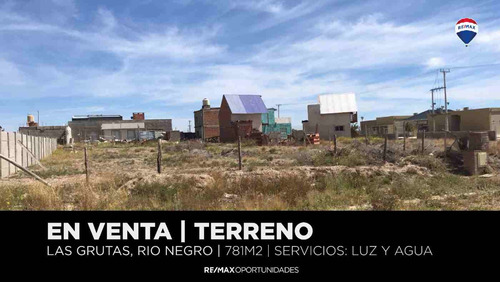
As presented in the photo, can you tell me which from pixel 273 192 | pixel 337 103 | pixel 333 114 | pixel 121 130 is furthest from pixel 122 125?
pixel 273 192

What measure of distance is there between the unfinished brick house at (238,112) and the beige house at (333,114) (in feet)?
24.8

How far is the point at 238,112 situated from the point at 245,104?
84.4 inches

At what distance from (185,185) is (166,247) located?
6153mm

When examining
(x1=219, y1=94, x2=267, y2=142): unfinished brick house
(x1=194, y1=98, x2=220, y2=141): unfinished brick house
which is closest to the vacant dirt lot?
(x1=219, y1=94, x2=267, y2=142): unfinished brick house

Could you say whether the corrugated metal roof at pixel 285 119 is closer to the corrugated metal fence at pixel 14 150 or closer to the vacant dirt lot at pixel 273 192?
the corrugated metal fence at pixel 14 150

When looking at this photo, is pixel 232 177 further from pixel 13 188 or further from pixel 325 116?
pixel 325 116

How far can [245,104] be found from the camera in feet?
167

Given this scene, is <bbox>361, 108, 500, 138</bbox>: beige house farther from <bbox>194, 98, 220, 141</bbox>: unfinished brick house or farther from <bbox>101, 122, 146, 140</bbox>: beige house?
<bbox>101, 122, 146, 140</bbox>: beige house

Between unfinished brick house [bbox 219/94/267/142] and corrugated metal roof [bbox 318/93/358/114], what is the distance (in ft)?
28.4

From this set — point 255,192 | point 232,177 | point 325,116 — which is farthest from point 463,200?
point 325,116

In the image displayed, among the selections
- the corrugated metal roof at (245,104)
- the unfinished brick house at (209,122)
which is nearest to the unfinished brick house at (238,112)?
the corrugated metal roof at (245,104)

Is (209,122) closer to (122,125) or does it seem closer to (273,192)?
(122,125)

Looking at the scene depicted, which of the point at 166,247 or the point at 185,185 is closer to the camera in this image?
the point at 166,247

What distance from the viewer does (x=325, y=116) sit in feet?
178
